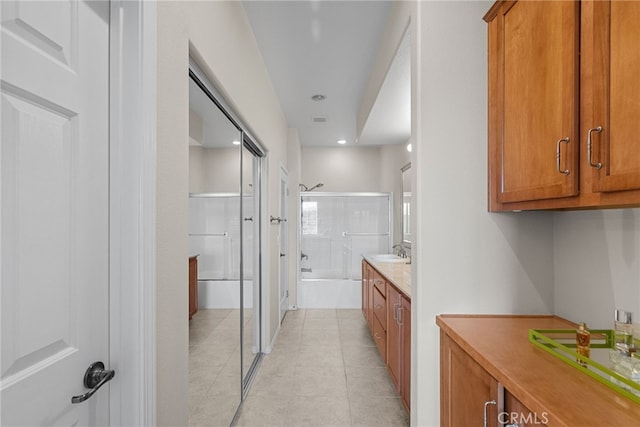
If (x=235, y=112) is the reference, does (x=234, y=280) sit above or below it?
below

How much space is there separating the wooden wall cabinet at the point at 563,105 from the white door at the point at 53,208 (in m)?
1.44

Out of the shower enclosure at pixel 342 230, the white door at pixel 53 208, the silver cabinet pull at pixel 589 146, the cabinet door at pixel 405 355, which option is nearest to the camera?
the white door at pixel 53 208

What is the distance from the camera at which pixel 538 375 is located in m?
0.99

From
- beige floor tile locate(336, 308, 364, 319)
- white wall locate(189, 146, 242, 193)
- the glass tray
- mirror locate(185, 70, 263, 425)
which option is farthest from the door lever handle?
beige floor tile locate(336, 308, 364, 319)

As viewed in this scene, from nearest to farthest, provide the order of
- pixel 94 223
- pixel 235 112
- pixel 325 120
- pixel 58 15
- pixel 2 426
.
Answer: pixel 2 426 < pixel 58 15 < pixel 94 223 < pixel 235 112 < pixel 325 120

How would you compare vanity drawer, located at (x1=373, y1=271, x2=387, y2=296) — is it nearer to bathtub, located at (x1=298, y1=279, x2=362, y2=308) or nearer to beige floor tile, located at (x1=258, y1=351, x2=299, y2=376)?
beige floor tile, located at (x1=258, y1=351, x2=299, y2=376)

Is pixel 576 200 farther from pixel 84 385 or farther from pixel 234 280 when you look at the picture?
pixel 234 280

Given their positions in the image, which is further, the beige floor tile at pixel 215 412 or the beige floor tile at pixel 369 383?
the beige floor tile at pixel 369 383

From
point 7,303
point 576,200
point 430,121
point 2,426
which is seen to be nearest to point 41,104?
point 7,303

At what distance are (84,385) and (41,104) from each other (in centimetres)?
73

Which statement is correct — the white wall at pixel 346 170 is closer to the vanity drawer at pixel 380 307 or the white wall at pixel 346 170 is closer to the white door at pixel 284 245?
the white door at pixel 284 245

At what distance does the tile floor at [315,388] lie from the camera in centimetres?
224

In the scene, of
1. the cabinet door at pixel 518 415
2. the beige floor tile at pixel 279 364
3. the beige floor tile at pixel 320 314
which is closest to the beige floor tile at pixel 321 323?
the beige floor tile at pixel 320 314

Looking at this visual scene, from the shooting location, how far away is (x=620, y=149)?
915mm
